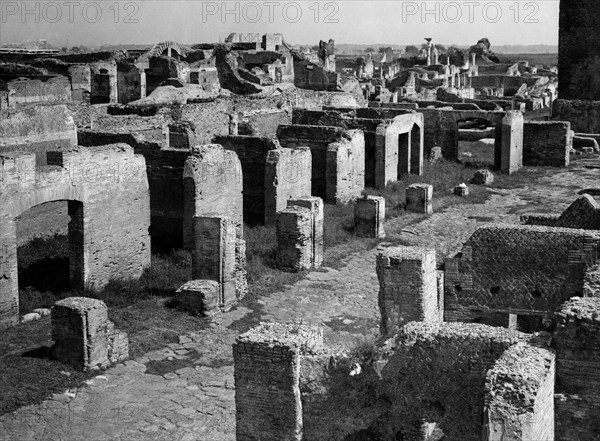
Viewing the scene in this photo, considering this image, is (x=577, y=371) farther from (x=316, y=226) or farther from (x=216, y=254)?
(x=316, y=226)

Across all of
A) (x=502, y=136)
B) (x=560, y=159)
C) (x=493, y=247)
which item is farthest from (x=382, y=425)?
(x=560, y=159)

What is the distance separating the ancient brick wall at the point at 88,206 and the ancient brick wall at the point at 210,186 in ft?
3.11

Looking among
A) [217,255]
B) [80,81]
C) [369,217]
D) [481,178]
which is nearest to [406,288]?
[217,255]

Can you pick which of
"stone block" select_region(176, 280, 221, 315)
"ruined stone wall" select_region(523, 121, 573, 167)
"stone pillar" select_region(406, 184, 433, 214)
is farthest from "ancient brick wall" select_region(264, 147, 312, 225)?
"ruined stone wall" select_region(523, 121, 573, 167)

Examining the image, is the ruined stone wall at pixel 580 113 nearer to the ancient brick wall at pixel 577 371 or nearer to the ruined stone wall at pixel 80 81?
the ruined stone wall at pixel 80 81

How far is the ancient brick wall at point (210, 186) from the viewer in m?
15.4

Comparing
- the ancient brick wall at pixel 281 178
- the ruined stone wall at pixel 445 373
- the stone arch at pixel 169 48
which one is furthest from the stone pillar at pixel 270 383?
the stone arch at pixel 169 48

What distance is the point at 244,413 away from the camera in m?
7.37

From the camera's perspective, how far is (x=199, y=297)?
12836mm

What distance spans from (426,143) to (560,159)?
13.3 feet

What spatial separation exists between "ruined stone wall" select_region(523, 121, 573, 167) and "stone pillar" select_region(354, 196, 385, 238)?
443 inches

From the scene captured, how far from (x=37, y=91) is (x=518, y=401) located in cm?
2486

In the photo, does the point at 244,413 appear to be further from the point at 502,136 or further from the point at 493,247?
the point at 502,136

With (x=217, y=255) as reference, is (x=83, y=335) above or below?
below
